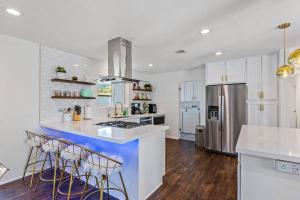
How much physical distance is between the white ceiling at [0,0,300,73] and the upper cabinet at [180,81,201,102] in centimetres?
202

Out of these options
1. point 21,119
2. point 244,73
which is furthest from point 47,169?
point 244,73

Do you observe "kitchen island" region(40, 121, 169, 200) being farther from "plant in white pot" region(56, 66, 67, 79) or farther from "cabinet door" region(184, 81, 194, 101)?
"cabinet door" region(184, 81, 194, 101)

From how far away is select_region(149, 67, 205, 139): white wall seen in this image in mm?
5301

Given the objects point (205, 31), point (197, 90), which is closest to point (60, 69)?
point (205, 31)

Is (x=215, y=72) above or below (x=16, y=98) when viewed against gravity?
above

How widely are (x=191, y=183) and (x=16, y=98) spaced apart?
127 inches

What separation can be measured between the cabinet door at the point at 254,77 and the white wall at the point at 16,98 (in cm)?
456

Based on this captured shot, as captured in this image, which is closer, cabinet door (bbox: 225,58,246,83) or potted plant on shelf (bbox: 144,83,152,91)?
cabinet door (bbox: 225,58,246,83)

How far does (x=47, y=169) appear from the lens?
115 inches

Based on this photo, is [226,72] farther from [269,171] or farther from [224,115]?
[269,171]

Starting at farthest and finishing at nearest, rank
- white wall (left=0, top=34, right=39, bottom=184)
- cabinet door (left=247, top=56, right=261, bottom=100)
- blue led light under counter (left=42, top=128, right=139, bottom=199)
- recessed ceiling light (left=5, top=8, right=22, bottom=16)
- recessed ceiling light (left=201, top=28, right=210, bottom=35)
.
→ cabinet door (left=247, top=56, right=261, bottom=100) → white wall (left=0, top=34, right=39, bottom=184) → recessed ceiling light (left=201, top=28, right=210, bottom=35) → blue led light under counter (left=42, top=128, right=139, bottom=199) → recessed ceiling light (left=5, top=8, right=22, bottom=16)

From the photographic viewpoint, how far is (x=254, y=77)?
3596mm

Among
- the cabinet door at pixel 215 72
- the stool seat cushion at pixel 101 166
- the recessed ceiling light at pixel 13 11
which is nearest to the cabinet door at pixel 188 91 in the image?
the cabinet door at pixel 215 72


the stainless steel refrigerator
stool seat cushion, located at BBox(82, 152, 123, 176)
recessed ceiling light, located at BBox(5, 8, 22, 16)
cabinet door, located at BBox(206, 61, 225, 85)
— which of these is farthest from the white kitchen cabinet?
recessed ceiling light, located at BBox(5, 8, 22, 16)
